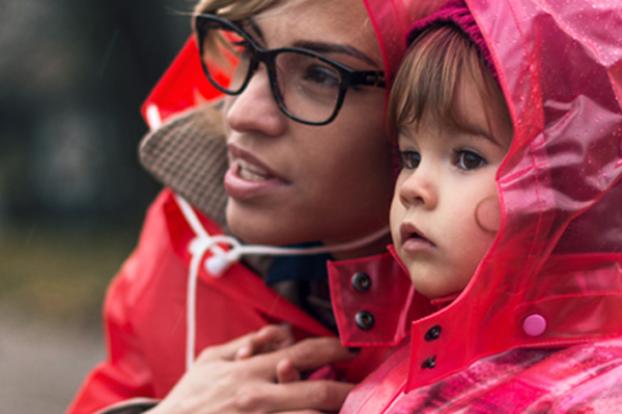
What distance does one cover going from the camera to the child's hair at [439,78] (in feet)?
5.23

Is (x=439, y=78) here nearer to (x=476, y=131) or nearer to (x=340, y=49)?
(x=476, y=131)

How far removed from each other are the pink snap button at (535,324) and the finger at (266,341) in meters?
0.73

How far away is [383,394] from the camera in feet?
5.69

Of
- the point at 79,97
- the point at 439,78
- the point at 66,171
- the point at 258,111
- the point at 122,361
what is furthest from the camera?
the point at 66,171

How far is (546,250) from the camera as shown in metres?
1.56

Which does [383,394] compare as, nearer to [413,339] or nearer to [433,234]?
[413,339]

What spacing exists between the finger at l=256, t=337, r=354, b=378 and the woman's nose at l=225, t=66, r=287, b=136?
430 mm

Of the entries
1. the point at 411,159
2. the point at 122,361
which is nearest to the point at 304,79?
the point at 411,159

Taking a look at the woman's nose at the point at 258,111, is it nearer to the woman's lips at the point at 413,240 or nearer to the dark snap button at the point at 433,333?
the woman's lips at the point at 413,240

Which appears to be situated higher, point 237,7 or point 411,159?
point 237,7

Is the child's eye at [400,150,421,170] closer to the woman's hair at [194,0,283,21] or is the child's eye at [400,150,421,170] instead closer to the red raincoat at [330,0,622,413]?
the red raincoat at [330,0,622,413]

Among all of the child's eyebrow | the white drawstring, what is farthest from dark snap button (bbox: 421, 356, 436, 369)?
the white drawstring

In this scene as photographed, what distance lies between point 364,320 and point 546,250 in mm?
441

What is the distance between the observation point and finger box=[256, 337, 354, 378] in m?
2.09
